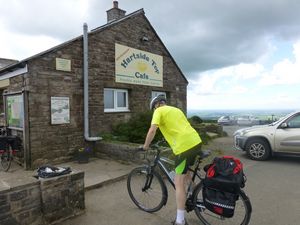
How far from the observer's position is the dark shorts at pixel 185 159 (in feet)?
11.5

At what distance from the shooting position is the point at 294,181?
5.67m

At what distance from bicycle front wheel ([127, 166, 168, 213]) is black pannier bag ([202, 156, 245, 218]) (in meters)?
0.84

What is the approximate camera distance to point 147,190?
A: 4.21 m

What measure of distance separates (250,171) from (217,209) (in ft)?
12.6

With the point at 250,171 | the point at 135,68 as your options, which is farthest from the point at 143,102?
the point at 250,171

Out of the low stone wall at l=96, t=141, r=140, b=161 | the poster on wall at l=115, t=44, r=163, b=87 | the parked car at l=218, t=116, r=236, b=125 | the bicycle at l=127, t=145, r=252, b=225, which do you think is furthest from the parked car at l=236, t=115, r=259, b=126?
the bicycle at l=127, t=145, r=252, b=225

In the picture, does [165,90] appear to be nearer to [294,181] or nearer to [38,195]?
[294,181]

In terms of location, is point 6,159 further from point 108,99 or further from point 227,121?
point 227,121

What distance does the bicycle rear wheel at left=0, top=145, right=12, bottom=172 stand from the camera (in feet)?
21.8

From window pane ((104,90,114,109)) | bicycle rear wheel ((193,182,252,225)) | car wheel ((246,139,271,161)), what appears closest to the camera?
bicycle rear wheel ((193,182,252,225))

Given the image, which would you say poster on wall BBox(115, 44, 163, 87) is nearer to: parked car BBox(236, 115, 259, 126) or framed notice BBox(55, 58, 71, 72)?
framed notice BBox(55, 58, 71, 72)

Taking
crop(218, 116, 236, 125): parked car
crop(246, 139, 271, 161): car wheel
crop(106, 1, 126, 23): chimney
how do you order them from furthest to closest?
crop(218, 116, 236, 125): parked car < crop(106, 1, 126, 23): chimney < crop(246, 139, 271, 161): car wheel

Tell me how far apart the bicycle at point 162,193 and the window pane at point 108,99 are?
5403 mm

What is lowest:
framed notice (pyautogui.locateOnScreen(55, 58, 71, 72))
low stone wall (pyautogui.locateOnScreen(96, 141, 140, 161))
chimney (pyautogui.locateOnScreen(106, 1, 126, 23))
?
low stone wall (pyautogui.locateOnScreen(96, 141, 140, 161))
